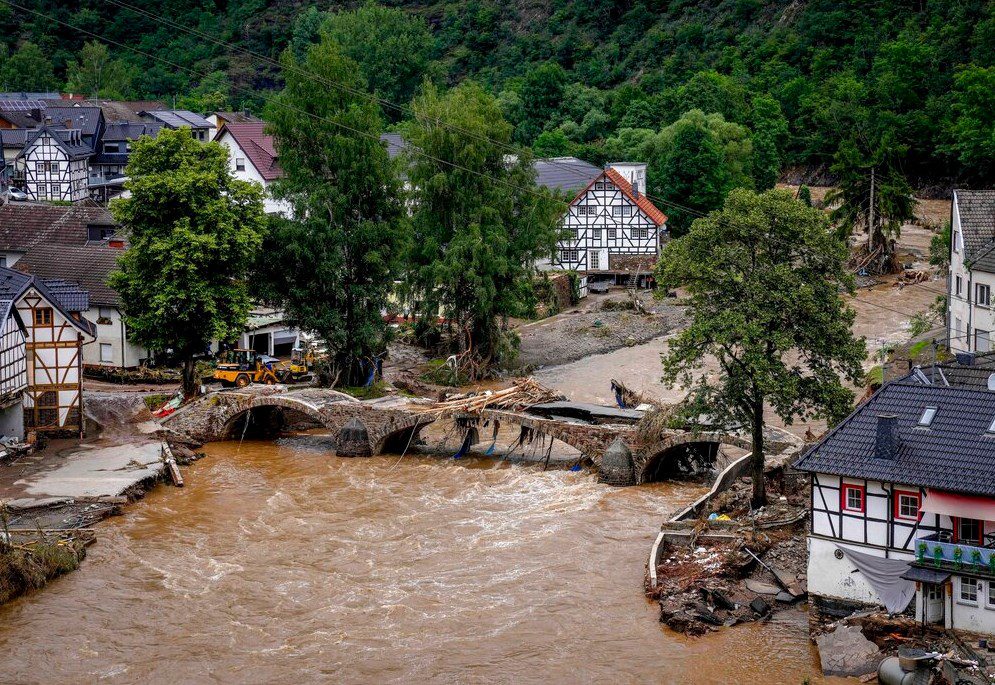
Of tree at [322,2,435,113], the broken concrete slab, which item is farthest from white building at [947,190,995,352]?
tree at [322,2,435,113]

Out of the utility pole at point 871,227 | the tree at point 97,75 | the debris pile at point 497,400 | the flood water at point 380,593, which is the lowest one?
the flood water at point 380,593

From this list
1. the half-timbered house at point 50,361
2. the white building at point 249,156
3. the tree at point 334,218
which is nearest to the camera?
the half-timbered house at point 50,361

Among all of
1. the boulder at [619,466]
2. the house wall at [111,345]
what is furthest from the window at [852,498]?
the house wall at [111,345]

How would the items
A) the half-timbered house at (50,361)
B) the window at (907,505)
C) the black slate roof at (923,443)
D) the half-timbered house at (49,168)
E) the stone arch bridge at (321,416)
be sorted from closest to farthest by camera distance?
the black slate roof at (923,443)
the window at (907,505)
the half-timbered house at (50,361)
the stone arch bridge at (321,416)
the half-timbered house at (49,168)

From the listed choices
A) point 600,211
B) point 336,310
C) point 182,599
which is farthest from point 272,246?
point 600,211

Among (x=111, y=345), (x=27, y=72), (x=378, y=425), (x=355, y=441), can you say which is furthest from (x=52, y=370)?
(x=27, y=72)

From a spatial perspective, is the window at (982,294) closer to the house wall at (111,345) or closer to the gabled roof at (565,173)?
the house wall at (111,345)

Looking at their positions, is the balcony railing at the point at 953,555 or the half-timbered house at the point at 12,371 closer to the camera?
the balcony railing at the point at 953,555
